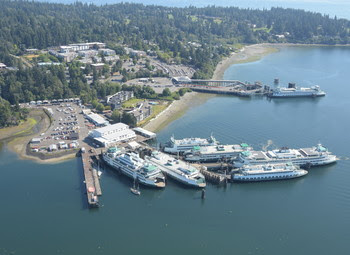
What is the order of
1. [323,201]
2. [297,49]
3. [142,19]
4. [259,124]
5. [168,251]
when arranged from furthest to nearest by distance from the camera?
[142,19], [297,49], [259,124], [323,201], [168,251]

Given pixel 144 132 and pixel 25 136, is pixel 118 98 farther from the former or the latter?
pixel 25 136

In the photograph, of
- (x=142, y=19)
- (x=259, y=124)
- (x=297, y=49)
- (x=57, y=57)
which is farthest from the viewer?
(x=142, y=19)

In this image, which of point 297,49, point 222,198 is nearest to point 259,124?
point 222,198

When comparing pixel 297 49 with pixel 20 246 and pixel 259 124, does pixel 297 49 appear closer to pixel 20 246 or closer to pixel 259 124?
pixel 259 124

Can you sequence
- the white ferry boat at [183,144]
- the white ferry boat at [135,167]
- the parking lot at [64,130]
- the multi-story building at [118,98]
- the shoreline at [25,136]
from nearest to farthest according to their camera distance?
1. the white ferry boat at [135,167]
2. the shoreline at [25,136]
3. the white ferry boat at [183,144]
4. the parking lot at [64,130]
5. the multi-story building at [118,98]

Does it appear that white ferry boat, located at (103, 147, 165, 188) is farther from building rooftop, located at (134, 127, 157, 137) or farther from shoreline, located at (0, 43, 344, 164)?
building rooftop, located at (134, 127, 157, 137)

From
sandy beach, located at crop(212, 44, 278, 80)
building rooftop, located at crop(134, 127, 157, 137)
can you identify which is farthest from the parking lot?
sandy beach, located at crop(212, 44, 278, 80)

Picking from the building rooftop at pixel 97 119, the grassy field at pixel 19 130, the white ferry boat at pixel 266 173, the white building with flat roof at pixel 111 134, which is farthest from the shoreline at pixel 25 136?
the white ferry boat at pixel 266 173

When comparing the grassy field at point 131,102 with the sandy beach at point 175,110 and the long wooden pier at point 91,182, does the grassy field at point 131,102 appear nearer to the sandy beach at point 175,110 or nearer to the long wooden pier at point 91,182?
the sandy beach at point 175,110
